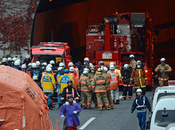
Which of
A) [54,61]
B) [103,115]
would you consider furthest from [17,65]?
[54,61]

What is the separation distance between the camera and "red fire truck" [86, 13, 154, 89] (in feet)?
84.3

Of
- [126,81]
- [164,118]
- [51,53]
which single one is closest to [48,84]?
[126,81]

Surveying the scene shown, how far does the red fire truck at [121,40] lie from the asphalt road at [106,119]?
7696 mm

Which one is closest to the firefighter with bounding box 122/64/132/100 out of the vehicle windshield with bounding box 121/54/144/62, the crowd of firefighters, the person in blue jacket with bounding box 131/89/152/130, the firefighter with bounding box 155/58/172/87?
the crowd of firefighters

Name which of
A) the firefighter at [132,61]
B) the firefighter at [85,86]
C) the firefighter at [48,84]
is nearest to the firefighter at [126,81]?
the firefighter at [132,61]

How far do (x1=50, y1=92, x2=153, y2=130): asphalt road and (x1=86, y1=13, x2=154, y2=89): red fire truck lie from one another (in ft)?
25.3

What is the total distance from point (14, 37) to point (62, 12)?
24.3 ft

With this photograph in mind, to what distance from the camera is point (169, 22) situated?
36.2 metres

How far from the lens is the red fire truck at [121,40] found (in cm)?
2570

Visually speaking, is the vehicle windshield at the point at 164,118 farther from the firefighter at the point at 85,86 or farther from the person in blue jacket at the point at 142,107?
the firefighter at the point at 85,86

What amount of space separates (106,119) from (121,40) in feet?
39.2

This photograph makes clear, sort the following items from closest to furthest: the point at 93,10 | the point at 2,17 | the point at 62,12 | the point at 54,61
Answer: the point at 54,61 → the point at 2,17 → the point at 62,12 → the point at 93,10

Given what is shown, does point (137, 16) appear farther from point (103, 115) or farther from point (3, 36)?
point (103, 115)

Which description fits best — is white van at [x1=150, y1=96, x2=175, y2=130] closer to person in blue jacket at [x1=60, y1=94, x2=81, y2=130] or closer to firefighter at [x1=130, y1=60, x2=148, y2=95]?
person in blue jacket at [x1=60, y1=94, x2=81, y2=130]
